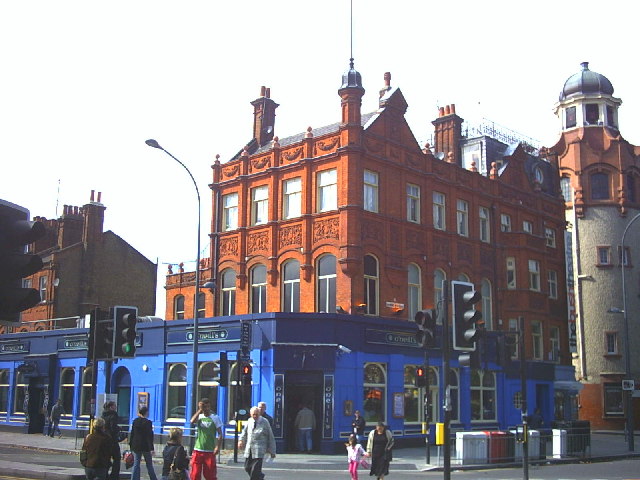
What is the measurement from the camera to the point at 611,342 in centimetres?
5172

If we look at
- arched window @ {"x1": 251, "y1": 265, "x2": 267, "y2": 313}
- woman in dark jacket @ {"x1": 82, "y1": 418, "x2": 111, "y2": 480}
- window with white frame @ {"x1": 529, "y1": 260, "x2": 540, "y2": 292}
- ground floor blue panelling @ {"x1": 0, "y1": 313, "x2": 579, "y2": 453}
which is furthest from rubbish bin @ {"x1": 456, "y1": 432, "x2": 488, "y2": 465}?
window with white frame @ {"x1": 529, "y1": 260, "x2": 540, "y2": 292}

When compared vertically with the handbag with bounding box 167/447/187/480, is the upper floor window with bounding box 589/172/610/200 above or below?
above

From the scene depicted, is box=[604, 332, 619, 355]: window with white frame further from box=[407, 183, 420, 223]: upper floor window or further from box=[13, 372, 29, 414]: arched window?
box=[13, 372, 29, 414]: arched window

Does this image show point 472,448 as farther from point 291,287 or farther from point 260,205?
point 260,205

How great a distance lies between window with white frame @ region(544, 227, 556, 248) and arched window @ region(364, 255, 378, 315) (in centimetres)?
1537

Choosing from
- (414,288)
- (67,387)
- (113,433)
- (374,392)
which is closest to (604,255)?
(414,288)

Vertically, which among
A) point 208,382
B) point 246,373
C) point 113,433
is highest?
point 246,373

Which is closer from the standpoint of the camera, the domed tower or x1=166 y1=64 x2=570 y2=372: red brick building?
x1=166 y1=64 x2=570 y2=372: red brick building

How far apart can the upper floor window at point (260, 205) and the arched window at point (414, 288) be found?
7.11 m

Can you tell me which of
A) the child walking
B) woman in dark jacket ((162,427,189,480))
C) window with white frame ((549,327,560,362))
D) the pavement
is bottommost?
the pavement

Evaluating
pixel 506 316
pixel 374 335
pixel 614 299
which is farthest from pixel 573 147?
pixel 374 335

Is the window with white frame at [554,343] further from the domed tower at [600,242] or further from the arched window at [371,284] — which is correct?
the arched window at [371,284]

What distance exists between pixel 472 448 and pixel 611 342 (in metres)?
30.3

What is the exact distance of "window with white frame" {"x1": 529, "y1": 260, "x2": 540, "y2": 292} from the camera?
41969 mm
